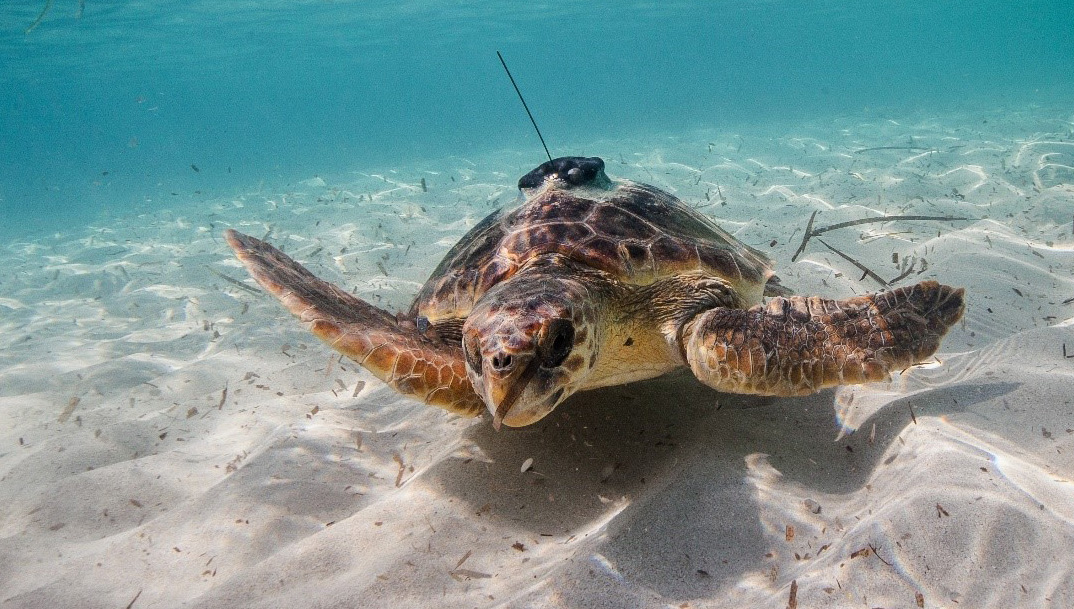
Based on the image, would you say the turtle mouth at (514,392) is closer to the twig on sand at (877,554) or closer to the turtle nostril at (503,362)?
the turtle nostril at (503,362)

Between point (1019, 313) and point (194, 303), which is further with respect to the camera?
point (194, 303)

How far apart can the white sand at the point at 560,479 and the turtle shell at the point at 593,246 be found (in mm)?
765

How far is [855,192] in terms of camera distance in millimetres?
8742

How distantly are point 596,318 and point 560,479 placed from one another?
2.68 feet

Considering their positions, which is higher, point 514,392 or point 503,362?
point 503,362

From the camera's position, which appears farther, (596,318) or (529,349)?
(596,318)

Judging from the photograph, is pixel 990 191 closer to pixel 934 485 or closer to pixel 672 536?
pixel 934 485

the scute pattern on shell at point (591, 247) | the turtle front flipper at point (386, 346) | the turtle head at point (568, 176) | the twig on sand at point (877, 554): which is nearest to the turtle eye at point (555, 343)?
the turtle front flipper at point (386, 346)

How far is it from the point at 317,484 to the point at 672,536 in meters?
1.85

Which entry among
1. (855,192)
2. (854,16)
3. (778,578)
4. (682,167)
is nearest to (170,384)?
(778,578)

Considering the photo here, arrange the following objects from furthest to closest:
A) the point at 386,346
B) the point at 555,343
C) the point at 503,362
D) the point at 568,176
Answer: the point at 568,176 < the point at 386,346 < the point at 555,343 < the point at 503,362

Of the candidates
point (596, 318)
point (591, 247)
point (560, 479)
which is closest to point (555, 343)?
point (596, 318)

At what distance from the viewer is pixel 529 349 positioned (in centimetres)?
194

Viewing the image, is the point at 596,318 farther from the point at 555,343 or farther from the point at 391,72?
the point at 391,72
